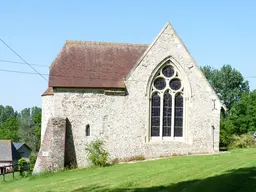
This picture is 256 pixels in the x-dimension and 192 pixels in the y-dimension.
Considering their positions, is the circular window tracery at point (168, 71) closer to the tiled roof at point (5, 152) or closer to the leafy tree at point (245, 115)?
the leafy tree at point (245, 115)

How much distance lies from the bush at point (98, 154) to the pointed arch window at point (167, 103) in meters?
4.01

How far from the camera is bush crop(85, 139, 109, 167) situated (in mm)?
25547

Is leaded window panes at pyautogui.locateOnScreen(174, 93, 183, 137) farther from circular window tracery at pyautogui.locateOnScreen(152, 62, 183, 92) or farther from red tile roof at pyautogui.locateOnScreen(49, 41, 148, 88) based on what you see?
red tile roof at pyautogui.locateOnScreen(49, 41, 148, 88)

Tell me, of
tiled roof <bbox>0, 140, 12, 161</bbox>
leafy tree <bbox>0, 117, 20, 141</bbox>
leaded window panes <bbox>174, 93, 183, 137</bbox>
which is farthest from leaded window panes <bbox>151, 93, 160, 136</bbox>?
leafy tree <bbox>0, 117, 20, 141</bbox>

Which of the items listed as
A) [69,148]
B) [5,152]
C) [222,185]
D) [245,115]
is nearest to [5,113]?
[5,152]

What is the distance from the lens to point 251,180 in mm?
12164

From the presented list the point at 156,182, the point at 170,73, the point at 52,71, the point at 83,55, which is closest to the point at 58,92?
the point at 52,71

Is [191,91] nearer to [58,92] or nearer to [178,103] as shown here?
[178,103]

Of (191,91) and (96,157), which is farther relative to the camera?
(191,91)

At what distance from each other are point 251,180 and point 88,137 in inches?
641

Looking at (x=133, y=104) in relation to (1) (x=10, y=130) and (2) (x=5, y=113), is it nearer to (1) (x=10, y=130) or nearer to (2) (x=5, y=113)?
(1) (x=10, y=130)

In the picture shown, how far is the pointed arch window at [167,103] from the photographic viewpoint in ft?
91.2

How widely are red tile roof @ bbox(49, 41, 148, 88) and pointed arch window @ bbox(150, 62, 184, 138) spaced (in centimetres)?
252

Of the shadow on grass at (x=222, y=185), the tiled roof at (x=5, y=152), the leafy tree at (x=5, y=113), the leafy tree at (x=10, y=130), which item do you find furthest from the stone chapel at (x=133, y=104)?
the leafy tree at (x=5, y=113)
